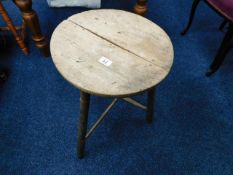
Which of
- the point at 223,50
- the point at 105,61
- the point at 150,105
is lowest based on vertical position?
the point at 150,105

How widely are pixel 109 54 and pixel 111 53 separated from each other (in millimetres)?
10

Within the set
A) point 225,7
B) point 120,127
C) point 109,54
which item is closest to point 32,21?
point 109,54

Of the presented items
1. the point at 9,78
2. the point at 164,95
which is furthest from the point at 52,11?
the point at 164,95

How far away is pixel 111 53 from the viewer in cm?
98

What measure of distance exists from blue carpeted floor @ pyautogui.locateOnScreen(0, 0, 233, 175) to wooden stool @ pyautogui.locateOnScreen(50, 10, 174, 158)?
0.69 ft

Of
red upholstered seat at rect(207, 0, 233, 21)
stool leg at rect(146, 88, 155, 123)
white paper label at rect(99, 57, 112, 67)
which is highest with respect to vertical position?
red upholstered seat at rect(207, 0, 233, 21)

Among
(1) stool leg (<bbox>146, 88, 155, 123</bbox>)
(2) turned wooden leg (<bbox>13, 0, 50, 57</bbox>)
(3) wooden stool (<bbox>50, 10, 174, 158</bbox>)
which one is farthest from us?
(2) turned wooden leg (<bbox>13, 0, 50, 57</bbox>)

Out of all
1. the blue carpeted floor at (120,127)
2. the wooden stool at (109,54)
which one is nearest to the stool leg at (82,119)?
the wooden stool at (109,54)

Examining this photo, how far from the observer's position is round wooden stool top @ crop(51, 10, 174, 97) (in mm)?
887

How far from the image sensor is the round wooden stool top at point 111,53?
89cm

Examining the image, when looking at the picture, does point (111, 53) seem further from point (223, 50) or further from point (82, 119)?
point (223, 50)

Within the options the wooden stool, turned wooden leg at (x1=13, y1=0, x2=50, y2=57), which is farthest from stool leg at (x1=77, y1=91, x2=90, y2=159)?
turned wooden leg at (x1=13, y1=0, x2=50, y2=57)

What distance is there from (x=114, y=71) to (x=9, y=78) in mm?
949

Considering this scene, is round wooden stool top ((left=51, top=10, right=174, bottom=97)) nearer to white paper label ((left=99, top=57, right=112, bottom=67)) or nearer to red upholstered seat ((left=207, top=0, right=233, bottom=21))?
white paper label ((left=99, top=57, right=112, bottom=67))
